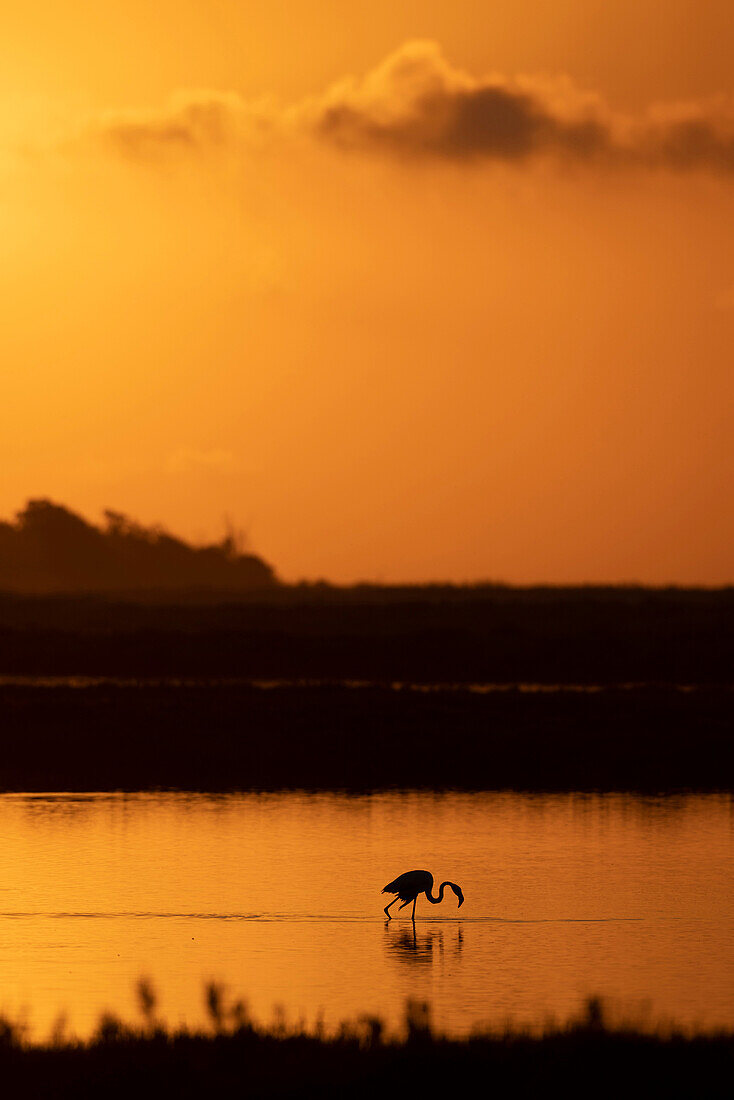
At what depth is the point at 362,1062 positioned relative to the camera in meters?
11.1

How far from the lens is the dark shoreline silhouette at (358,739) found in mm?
27828

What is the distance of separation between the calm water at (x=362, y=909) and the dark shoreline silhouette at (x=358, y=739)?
318cm

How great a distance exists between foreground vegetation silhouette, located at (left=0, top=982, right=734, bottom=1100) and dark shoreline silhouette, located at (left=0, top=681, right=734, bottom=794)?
1478 cm

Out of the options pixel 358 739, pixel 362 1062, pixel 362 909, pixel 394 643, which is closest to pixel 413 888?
pixel 362 909

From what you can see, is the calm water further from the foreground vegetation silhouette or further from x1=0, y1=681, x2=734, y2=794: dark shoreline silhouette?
x1=0, y1=681, x2=734, y2=794: dark shoreline silhouette

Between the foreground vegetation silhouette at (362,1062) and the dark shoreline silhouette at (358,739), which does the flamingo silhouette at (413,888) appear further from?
the dark shoreline silhouette at (358,739)

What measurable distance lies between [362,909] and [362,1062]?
582cm

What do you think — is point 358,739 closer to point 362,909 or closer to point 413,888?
point 362,909

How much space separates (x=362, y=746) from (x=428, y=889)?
15.8 meters

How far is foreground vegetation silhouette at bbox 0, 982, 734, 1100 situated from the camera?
1080 centimetres

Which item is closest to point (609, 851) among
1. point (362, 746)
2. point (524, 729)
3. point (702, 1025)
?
point (702, 1025)

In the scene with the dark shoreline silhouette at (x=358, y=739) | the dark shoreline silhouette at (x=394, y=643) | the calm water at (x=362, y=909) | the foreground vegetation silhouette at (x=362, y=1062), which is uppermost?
the dark shoreline silhouette at (x=394, y=643)

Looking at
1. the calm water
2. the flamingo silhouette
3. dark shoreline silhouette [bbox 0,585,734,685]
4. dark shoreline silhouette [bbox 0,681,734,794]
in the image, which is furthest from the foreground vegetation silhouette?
dark shoreline silhouette [bbox 0,585,734,685]

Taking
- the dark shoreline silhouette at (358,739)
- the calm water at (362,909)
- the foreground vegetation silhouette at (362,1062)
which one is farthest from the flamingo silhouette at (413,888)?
the dark shoreline silhouette at (358,739)
